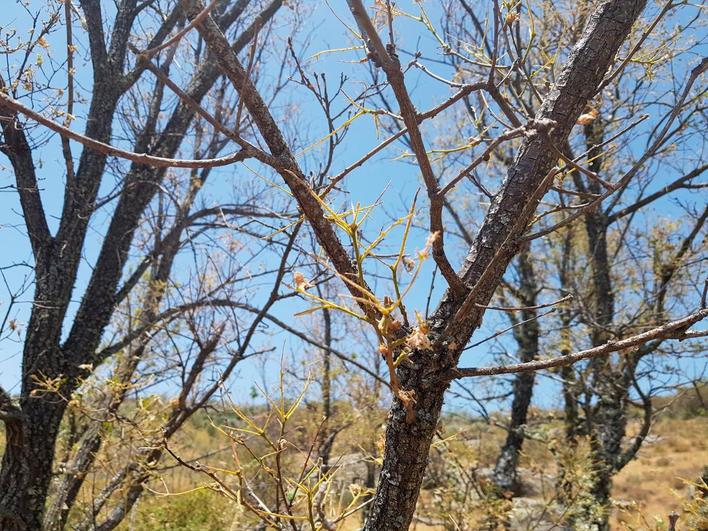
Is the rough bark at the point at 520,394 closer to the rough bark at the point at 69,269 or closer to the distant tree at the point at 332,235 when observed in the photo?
the distant tree at the point at 332,235

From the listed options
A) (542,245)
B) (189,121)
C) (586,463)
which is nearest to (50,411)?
(189,121)

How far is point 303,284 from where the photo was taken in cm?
82

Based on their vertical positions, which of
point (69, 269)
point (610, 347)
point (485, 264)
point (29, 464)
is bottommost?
point (29, 464)

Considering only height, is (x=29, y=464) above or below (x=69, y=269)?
below

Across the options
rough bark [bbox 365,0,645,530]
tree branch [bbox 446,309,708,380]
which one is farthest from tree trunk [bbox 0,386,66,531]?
tree branch [bbox 446,309,708,380]

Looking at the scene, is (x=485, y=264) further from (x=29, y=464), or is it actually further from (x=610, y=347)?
(x=29, y=464)

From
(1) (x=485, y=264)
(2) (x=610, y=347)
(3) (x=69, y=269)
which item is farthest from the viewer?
(3) (x=69, y=269)

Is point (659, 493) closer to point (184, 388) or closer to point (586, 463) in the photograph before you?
point (586, 463)

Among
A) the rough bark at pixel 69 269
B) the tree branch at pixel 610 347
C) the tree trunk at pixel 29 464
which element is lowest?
the tree trunk at pixel 29 464

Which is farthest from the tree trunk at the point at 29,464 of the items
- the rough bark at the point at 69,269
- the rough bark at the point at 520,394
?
the rough bark at the point at 520,394

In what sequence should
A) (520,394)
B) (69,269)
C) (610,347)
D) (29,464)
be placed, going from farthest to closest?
(520,394)
(69,269)
(29,464)
(610,347)

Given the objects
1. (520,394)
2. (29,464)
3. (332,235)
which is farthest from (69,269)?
(520,394)

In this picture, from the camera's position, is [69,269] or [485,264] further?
[69,269]

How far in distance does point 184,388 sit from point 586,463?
11.9ft
